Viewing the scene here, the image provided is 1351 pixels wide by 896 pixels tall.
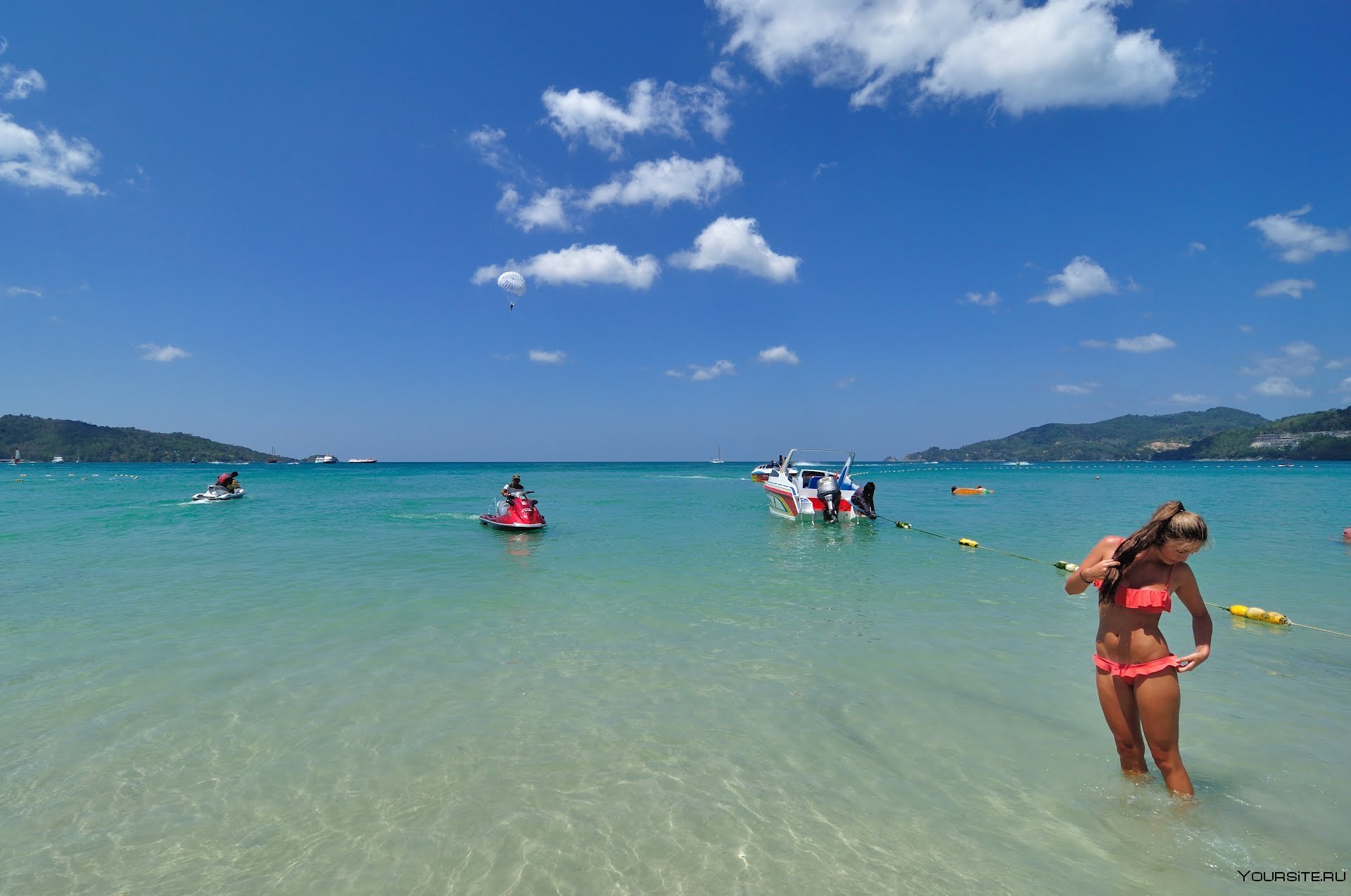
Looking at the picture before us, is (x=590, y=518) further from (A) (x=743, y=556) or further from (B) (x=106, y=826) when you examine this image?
(B) (x=106, y=826)

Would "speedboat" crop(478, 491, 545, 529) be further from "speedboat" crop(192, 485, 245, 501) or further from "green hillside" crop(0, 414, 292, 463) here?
"green hillside" crop(0, 414, 292, 463)

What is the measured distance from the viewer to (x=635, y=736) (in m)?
5.89

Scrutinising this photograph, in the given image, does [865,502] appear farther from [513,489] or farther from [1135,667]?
[1135,667]

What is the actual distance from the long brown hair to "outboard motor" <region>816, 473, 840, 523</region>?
21347 mm

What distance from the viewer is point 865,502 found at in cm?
2611

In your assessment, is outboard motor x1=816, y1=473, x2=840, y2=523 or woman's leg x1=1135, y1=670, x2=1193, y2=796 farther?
outboard motor x1=816, y1=473, x2=840, y2=523

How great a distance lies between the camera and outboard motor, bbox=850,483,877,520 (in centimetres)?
2572

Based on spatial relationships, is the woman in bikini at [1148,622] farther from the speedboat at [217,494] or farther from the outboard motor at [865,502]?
the speedboat at [217,494]

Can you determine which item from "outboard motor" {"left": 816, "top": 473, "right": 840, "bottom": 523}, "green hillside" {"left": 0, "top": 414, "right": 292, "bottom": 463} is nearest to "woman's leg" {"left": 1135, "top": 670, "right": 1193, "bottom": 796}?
"outboard motor" {"left": 816, "top": 473, "right": 840, "bottom": 523}

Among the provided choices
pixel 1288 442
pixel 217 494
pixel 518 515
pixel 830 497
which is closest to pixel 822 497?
pixel 830 497

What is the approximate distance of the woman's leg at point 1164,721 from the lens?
4215mm

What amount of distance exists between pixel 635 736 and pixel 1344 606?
13.5 m

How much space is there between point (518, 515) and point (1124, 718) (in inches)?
780

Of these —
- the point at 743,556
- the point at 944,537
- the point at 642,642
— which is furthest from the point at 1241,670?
the point at 944,537
